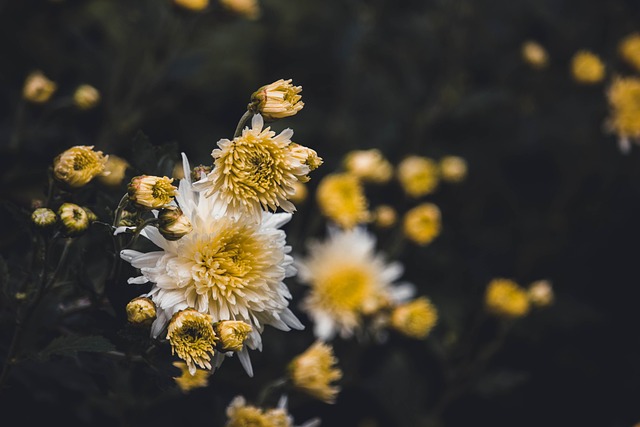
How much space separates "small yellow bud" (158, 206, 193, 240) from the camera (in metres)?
1.26

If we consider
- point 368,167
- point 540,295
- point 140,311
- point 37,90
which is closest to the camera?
point 140,311

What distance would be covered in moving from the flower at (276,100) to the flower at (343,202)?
1015 millimetres

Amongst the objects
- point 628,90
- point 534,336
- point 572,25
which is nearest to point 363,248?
point 534,336

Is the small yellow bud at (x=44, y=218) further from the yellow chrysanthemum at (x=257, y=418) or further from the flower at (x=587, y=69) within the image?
the flower at (x=587, y=69)

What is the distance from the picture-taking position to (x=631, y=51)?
3316 mm

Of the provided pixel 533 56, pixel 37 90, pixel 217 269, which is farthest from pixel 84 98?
pixel 533 56

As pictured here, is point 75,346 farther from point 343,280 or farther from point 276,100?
point 343,280

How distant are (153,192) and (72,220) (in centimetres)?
17

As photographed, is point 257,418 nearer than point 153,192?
No

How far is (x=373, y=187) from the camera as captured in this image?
282 centimetres

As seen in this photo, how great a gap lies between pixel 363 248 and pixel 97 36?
52.4 inches

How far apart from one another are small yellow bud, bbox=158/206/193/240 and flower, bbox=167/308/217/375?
0.47 ft

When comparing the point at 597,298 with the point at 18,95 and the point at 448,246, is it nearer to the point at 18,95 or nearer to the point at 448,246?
the point at 448,246

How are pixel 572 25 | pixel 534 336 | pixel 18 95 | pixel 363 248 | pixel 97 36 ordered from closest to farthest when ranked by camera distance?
1. pixel 18 95
2. pixel 363 248
3. pixel 97 36
4. pixel 534 336
5. pixel 572 25
